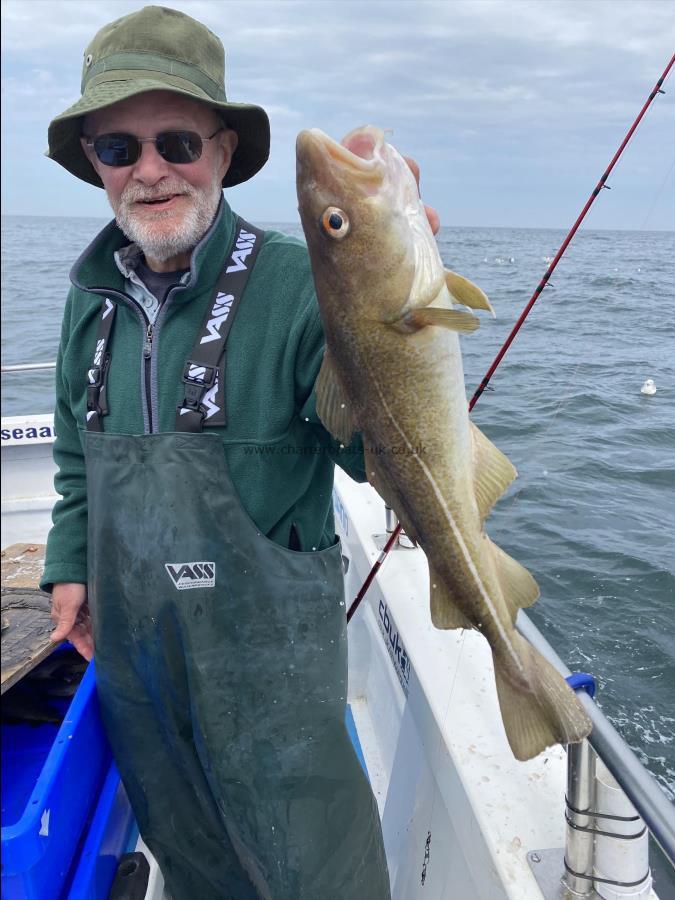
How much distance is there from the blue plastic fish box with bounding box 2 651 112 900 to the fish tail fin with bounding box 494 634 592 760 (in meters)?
1.34

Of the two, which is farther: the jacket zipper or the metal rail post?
the jacket zipper

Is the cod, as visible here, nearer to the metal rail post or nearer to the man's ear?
the metal rail post

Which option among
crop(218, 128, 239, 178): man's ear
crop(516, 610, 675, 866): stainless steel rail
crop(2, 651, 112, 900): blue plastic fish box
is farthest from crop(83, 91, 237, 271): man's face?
crop(516, 610, 675, 866): stainless steel rail

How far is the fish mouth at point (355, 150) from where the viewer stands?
164 centimetres

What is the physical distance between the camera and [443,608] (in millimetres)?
1861

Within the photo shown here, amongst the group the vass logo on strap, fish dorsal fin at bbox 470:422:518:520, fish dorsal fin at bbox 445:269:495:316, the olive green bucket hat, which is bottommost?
fish dorsal fin at bbox 470:422:518:520

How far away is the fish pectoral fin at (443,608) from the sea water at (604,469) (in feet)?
5.06

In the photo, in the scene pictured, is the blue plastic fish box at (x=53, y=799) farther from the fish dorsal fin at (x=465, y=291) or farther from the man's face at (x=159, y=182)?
the fish dorsal fin at (x=465, y=291)

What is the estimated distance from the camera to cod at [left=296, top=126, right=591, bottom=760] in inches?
65.7

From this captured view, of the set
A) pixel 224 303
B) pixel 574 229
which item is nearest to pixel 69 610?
pixel 224 303

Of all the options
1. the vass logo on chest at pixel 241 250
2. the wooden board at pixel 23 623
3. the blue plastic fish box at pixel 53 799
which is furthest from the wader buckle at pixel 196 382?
the wooden board at pixel 23 623

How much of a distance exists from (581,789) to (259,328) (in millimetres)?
1533

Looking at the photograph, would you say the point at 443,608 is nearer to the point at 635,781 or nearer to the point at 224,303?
the point at 635,781

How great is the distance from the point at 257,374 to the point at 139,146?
85cm
